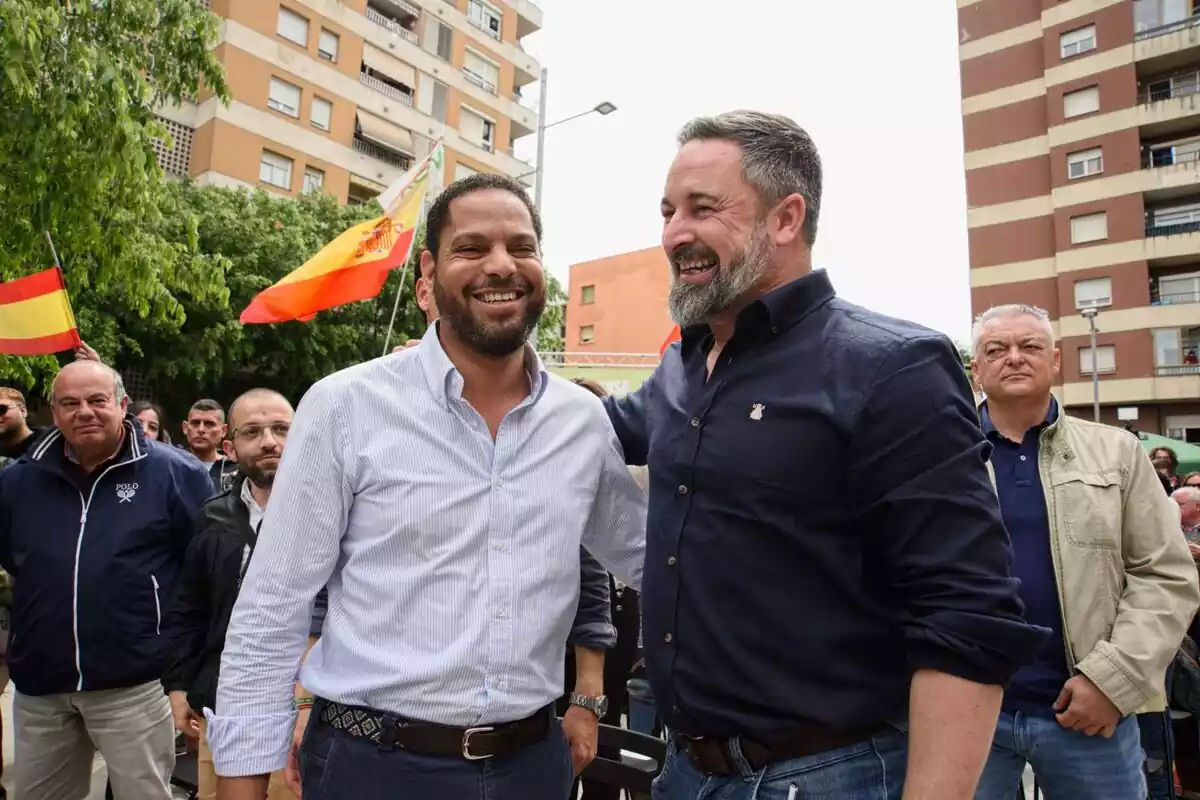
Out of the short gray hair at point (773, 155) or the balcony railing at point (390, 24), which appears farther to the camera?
the balcony railing at point (390, 24)

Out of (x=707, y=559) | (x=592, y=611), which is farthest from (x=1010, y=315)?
(x=707, y=559)

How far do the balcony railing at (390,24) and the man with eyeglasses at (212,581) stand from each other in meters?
29.9

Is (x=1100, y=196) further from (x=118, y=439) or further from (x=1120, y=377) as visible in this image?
(x=118, y=439)

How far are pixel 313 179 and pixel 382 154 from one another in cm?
352

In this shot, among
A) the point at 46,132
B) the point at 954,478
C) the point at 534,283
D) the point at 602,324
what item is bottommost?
the point at 954,478

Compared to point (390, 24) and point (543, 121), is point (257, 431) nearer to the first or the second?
point (543, 121)

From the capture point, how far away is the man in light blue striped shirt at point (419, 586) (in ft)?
6.36

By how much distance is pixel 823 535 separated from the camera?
169 cm

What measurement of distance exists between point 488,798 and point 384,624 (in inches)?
18.4

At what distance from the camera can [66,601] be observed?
3893 mm

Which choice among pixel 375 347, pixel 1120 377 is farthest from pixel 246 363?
pixel 1120 377

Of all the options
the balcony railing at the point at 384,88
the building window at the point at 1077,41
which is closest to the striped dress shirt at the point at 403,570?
the balcony railing at the point at 384,88

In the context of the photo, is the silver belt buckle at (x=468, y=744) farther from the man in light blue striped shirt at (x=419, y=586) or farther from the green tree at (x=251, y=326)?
the green tree at (x=251, y=326)

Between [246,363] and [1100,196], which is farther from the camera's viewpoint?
[1100,196]
